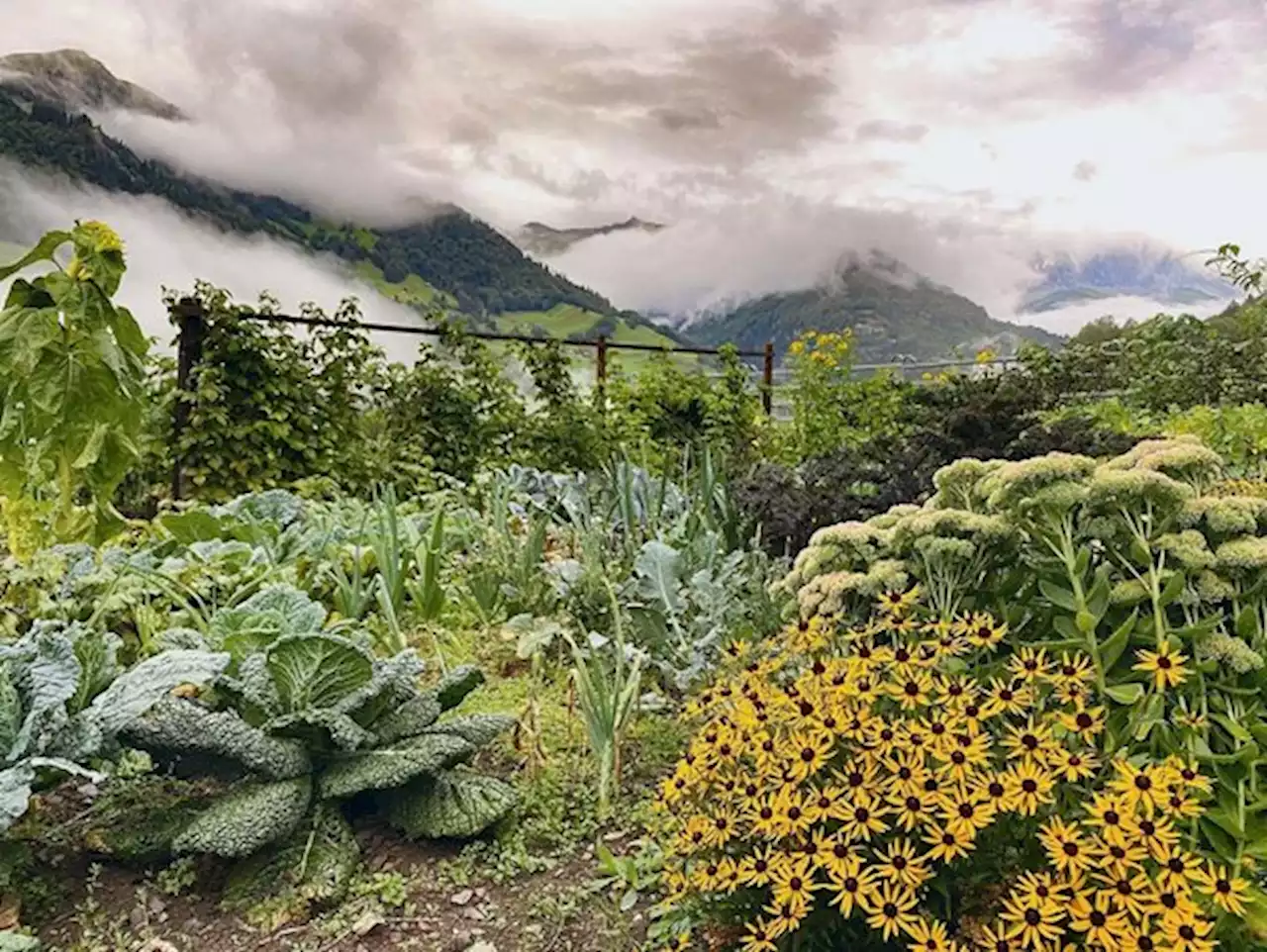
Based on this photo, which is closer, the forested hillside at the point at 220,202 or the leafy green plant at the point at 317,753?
the leafy green plant at the point at 317,753

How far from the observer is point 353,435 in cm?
604

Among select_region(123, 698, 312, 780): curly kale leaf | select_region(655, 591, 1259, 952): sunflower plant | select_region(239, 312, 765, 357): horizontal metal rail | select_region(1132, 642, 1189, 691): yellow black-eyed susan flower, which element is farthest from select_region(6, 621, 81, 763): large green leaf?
select_region(239, 312, 765, 357): horizontal metal rail

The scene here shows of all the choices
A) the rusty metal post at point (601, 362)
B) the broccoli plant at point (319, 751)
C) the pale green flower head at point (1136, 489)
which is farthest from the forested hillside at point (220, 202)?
the pale green flower head at point (1136, 489)

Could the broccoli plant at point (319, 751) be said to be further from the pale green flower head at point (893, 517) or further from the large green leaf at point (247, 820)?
the pale green flower head at point (893, 517)

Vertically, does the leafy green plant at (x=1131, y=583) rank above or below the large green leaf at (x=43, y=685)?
above

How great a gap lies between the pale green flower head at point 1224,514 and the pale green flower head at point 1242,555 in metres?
0.02

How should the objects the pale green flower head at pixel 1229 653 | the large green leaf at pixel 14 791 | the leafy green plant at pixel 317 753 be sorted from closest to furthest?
the pale green flower head at pixel 1229 653 < the large green leaf at pixel 14 791 < the leafy green plant at pixel 317 753

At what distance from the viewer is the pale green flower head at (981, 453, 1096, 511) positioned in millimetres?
1521

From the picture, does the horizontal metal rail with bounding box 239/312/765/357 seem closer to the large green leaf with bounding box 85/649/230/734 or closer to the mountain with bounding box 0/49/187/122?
the large green leaf with bounding box 85/649/230/734

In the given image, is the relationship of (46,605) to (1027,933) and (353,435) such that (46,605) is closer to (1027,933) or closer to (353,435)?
(1027,933)

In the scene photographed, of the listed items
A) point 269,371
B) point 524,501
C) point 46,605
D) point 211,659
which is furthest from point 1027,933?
point 269,371

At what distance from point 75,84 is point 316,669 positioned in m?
9.47

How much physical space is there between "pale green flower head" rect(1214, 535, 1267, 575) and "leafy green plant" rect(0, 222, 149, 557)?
236 centimetres

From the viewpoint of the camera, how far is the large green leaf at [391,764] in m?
1.76
